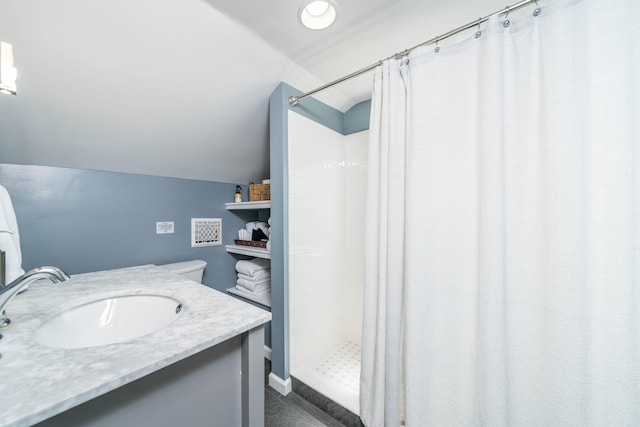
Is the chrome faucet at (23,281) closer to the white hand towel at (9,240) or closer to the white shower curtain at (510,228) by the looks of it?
the white hand towel at (9,240)

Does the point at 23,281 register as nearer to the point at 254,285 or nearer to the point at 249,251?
the point at 249,251

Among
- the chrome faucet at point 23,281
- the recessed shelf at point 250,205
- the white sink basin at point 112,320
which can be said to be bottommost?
the white sink basin at point 112,320

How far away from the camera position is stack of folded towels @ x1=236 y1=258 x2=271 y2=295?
2.02 metres

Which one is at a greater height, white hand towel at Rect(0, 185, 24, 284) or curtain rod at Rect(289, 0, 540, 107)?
curtain rod at Rect(289, 0, 540, 107)

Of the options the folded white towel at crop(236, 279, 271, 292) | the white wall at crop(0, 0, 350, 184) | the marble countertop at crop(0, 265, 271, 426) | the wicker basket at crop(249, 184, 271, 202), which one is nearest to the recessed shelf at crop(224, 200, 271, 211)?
the wicker basket at crop(249, 184, 271, 202)

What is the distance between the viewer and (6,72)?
0.73 m

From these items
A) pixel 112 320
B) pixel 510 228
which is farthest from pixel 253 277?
pixel 510 228

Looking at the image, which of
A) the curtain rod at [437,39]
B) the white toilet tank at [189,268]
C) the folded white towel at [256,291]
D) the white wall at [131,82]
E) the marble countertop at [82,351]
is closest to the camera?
the marble countertop at [82,351]

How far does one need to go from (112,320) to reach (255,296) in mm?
1091

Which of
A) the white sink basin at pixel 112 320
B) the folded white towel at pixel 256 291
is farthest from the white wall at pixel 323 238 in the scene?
the white sink basin at pixel 112 320

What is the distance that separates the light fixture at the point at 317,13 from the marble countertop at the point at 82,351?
1309 mm

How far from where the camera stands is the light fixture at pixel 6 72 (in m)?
0.72

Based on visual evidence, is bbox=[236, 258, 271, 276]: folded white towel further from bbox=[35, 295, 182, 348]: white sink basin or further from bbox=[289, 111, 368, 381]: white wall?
bbox=[35, 295, 182, 348]: white sink basin

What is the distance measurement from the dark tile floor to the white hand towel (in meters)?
1.38
